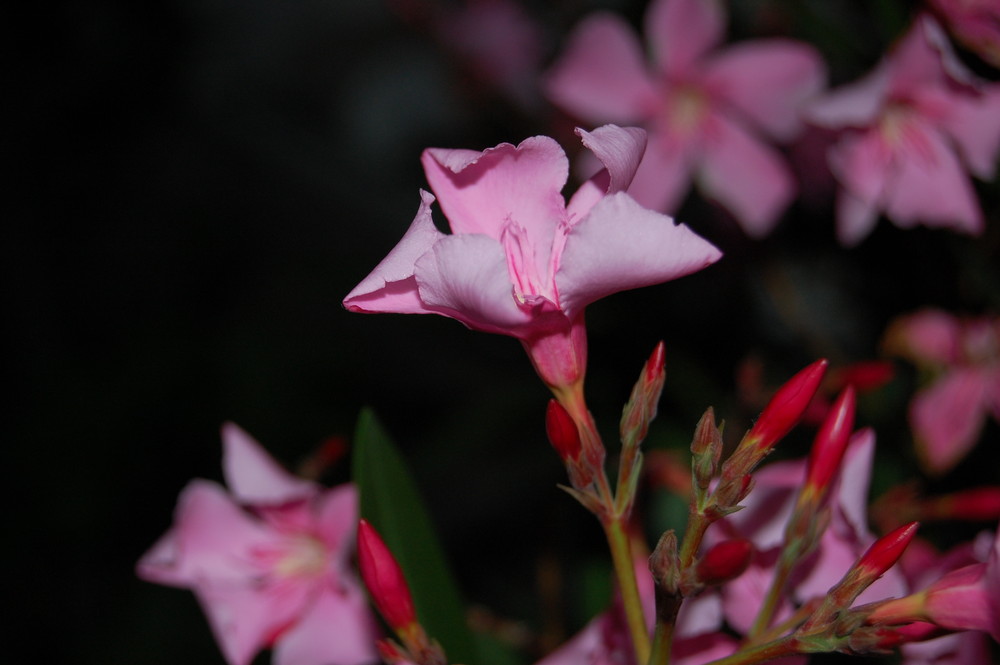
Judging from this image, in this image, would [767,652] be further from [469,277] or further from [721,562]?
[469,277]

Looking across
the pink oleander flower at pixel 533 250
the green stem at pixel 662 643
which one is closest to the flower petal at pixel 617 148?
the pink oleander flower at pixel 533 250

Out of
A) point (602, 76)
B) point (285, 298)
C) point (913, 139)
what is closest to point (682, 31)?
point (602, 76)

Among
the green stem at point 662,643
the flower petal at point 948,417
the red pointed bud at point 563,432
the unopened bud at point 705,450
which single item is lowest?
the flower petal at point 948,417

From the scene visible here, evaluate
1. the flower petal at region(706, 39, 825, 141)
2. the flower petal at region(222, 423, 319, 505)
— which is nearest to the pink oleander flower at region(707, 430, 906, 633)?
the flower petal at region(222, 423, 319, 505)

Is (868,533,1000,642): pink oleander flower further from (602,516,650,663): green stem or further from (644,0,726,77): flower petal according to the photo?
(644,0,726,77): flower petal

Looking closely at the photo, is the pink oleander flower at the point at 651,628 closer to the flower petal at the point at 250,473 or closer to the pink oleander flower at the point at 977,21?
the flower petal at the point at 250,473

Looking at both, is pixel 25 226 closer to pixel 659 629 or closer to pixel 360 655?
pixel 360 655
